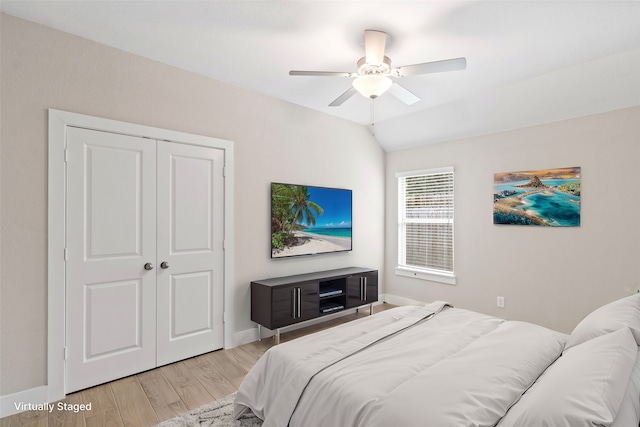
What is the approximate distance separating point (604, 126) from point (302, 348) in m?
3.53

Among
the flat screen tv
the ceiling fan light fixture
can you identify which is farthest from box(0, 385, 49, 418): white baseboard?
the ceiling fan light fixture

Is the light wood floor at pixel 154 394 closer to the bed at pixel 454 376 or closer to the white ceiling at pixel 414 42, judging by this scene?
the bed at pixel 454 376

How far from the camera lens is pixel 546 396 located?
1.16 m

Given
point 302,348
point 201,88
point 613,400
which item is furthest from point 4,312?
point 613,400

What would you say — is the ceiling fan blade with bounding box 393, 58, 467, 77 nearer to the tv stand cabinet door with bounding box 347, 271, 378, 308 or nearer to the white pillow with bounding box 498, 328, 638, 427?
the white pillow with bounding box 498, 328, 638, 427

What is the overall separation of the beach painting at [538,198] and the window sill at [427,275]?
0.94 meters

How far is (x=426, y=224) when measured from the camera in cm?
463

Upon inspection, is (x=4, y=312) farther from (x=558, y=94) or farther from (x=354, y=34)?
(x=558, y=94)

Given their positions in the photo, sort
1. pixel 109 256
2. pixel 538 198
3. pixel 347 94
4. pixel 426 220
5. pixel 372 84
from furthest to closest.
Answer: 1. pixel 426 220
2. pixel 538 198
3. pixel 347 94
4. pixel 109 256
5. pixel 372 84

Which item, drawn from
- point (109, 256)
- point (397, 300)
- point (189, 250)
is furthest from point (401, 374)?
point (397, 300)

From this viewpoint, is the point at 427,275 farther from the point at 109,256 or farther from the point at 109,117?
the point at 109,117

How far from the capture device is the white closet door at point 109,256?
246 cm

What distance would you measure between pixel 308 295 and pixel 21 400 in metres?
2.37

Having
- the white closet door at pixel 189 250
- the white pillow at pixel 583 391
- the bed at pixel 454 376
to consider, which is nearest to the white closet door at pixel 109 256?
the white closet door at pixel 189 250
